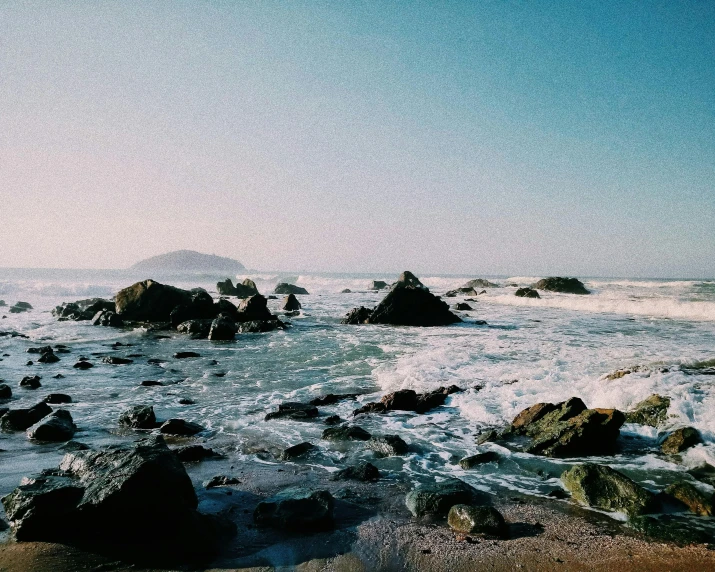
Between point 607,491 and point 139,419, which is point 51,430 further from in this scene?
point 607,491

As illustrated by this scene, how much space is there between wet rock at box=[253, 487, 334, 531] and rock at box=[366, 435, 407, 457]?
6.15 feet

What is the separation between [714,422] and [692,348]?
8569mm

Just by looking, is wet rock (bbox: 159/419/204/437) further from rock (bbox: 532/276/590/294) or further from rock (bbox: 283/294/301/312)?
rock (bbox: 532/276/590/294)

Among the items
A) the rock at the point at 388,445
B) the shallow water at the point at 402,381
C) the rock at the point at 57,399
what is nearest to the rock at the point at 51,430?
the shallow water at the point at 402,381

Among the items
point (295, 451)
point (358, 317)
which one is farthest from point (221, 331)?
point (295, 451)

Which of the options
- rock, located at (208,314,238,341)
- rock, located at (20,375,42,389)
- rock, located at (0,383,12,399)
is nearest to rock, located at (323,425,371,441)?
rock, located at (0,383,12,399)

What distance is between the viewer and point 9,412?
24.2 ft

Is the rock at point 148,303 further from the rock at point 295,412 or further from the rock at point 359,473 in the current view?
the rock at point 359,473

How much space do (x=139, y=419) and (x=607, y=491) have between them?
681 centimetres

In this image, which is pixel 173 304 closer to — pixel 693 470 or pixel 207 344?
pixel 207 344

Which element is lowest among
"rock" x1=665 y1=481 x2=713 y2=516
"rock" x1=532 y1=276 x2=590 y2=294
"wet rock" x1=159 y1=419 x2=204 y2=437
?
"wet rock" x1=159 y1=419 x2=204 y2=437

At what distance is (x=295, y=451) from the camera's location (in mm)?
6164

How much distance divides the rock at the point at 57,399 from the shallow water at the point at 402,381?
0.73 feet

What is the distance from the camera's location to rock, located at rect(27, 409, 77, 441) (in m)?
6.62
